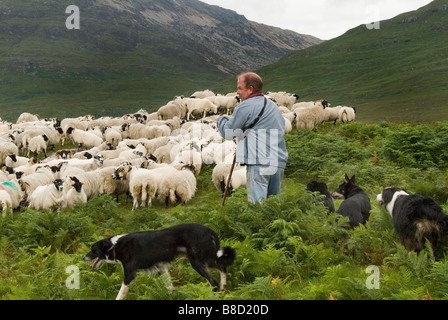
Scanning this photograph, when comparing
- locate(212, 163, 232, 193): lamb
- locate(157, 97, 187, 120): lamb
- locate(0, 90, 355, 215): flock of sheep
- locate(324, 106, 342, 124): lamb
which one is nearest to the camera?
locate(0, 90, 355, 215): flock of sheep

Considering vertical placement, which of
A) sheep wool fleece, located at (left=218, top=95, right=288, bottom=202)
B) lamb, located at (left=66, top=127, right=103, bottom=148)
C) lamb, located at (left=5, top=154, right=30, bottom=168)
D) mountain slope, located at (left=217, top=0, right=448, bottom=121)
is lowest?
lamb, located at (left=5, top=154, right=30, bottom=168)

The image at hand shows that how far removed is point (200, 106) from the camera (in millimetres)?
31922

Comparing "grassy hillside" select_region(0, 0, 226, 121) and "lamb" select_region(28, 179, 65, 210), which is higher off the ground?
"grassy hillside" select_region(0, 0, 226, 121)

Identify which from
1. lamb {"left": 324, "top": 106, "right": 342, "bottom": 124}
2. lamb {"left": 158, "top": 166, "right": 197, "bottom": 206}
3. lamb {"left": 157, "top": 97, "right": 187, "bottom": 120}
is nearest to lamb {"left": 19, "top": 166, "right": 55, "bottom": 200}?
lamb {"left": 158, "top": 166, "right": 197, "bottom": 206}

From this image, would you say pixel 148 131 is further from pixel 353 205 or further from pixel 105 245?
pixel 105 245

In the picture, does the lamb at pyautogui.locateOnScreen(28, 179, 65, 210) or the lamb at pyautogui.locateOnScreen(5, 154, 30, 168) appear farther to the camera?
the lamb at pyautogui.locateOnScreen(5, 154, 30, 168)

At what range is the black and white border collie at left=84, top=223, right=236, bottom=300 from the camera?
511 centimetres

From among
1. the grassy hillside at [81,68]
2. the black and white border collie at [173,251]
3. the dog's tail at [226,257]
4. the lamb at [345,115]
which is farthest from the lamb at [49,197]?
the grassy hillside at [81,68]

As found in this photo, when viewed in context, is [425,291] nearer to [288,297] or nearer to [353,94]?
[288,297]

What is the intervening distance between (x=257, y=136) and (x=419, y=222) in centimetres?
306

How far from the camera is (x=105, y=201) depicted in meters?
12.5

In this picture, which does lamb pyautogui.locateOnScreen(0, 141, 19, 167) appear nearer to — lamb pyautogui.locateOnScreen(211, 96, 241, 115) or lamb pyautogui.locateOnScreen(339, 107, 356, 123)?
lamb pyautogui.locateOnScreen(211, 96, 241, 115)

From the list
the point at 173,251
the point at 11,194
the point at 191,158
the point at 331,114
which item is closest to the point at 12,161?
the point at 11,194

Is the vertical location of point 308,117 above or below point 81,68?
below
